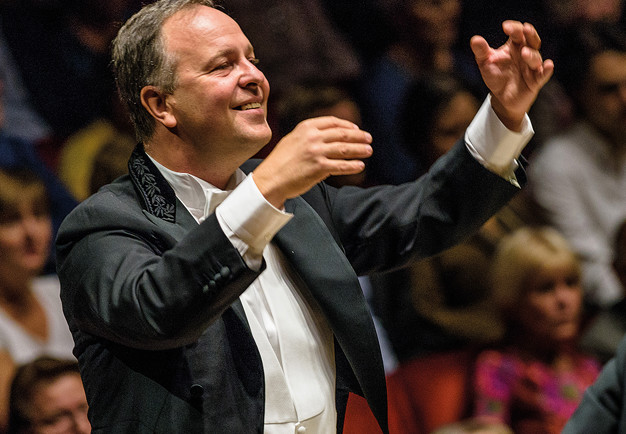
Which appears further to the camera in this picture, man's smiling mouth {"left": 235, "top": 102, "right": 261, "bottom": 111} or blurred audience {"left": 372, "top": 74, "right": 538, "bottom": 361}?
blurred audience {"left": 372, "top": 74, "right": 538, "bottom": 361}

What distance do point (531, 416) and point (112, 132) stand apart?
1.70m

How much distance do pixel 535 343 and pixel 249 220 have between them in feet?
6.77

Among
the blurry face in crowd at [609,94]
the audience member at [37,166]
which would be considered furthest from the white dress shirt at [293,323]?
the blurry face in crowd at [609,94]

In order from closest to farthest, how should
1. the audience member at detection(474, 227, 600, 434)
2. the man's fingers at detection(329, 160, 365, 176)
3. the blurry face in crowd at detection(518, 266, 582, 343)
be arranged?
1. the man's fingers at detection(329, 160, 365, 176)
2. the audience member at detection(474, 227, 600, 434)
3. the blurry face in crowd at detection(518, 266, 582, 343)

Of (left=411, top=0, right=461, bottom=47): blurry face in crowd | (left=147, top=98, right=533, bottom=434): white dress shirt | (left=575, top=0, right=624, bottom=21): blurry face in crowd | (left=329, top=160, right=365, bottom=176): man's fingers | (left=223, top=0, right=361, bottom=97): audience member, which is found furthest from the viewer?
(left=575, top=0, right=624, bottom=21): blurry face in crowd

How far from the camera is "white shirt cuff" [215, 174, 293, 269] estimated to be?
1243 millimetres

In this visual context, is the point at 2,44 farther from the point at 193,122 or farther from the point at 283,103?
the point at 193,122

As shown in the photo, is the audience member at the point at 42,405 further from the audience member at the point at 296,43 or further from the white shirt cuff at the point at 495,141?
the white shirt cuff at the point at 495,141

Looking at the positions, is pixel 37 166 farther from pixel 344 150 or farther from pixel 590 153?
pixel 590 153

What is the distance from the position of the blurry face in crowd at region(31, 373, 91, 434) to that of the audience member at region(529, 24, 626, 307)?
1854 mm

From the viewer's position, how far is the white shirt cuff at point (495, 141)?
5.07 ft

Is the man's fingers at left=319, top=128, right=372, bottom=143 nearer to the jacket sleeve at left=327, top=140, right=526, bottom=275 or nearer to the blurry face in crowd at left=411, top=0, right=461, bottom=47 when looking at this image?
the jacket sleeve at left=327, top=140, right=526, bottom=275

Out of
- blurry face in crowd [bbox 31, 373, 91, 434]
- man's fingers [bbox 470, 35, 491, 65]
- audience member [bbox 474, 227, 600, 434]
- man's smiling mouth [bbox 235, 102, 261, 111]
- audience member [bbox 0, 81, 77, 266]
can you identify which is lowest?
blurry face in crowd [bbox 31, 373, 91, 434]

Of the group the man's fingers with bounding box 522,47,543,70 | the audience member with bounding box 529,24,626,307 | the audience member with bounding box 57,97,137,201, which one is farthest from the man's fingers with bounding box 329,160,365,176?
the audience member with bounding box 529,24,626,307
